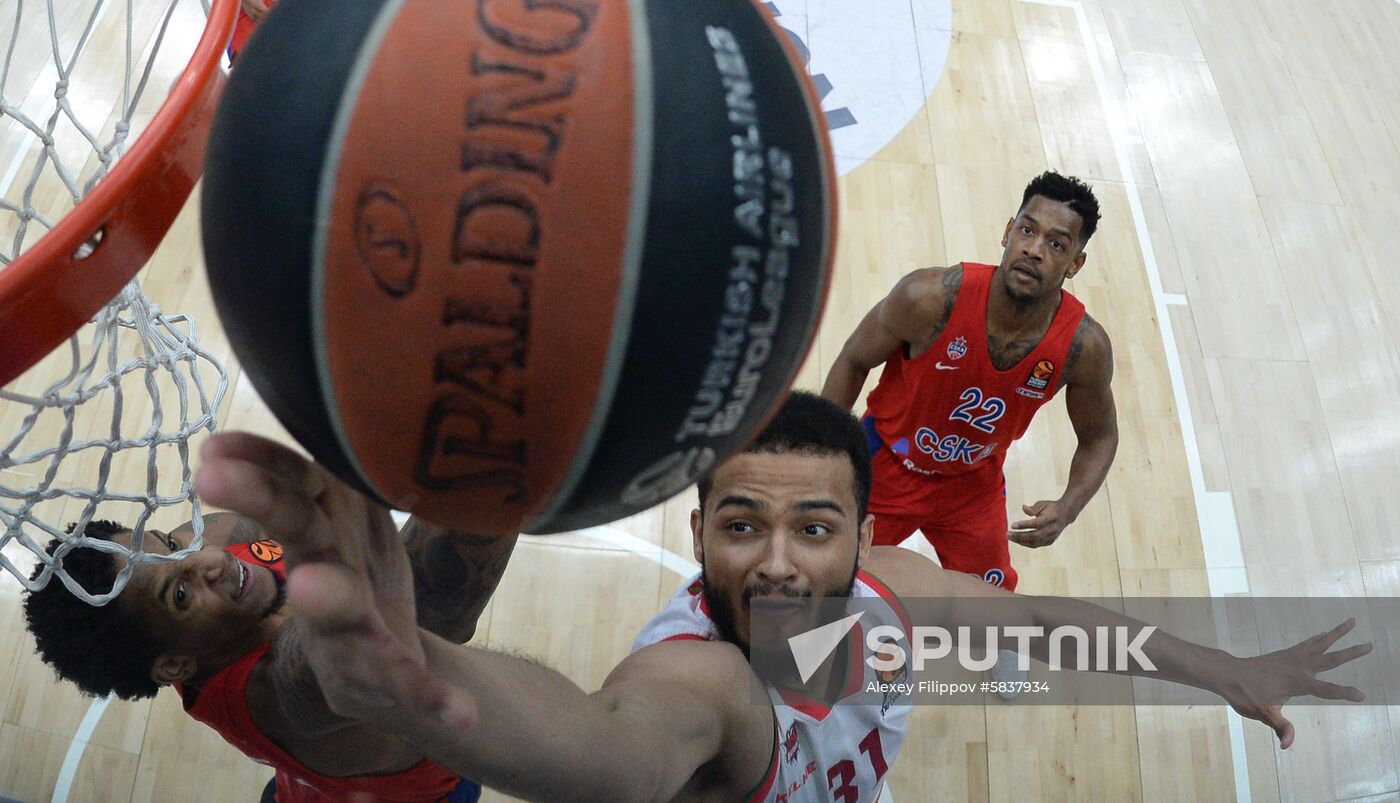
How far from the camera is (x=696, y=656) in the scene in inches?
65.4

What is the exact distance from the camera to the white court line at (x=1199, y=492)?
3.37 m

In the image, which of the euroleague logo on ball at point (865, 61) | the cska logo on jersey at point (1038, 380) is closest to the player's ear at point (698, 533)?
the cska logo on jersey at point (1038, 380)

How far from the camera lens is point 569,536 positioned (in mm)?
3551

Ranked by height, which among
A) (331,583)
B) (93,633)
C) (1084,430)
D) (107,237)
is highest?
(107,237)

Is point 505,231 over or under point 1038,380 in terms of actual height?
over

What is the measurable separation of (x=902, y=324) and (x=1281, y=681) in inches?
46.6

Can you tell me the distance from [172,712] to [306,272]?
2.70 meters

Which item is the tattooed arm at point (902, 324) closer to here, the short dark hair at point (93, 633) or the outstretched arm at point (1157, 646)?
the outstretched arm at point (1157, 646)

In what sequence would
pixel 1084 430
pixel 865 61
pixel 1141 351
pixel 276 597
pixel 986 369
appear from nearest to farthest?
pixel 276 597
pixel 986 369
pixel 1084 430
pixel 1141 351
pixel 865 61

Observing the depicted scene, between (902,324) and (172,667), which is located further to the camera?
(902,324)

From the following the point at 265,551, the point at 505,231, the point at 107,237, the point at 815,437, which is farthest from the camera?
the point at 265,551

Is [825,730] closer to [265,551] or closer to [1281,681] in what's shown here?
[1281,681]

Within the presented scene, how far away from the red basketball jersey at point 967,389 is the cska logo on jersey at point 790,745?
46.6 inches

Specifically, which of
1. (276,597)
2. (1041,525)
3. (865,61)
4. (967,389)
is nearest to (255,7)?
(276,597)
